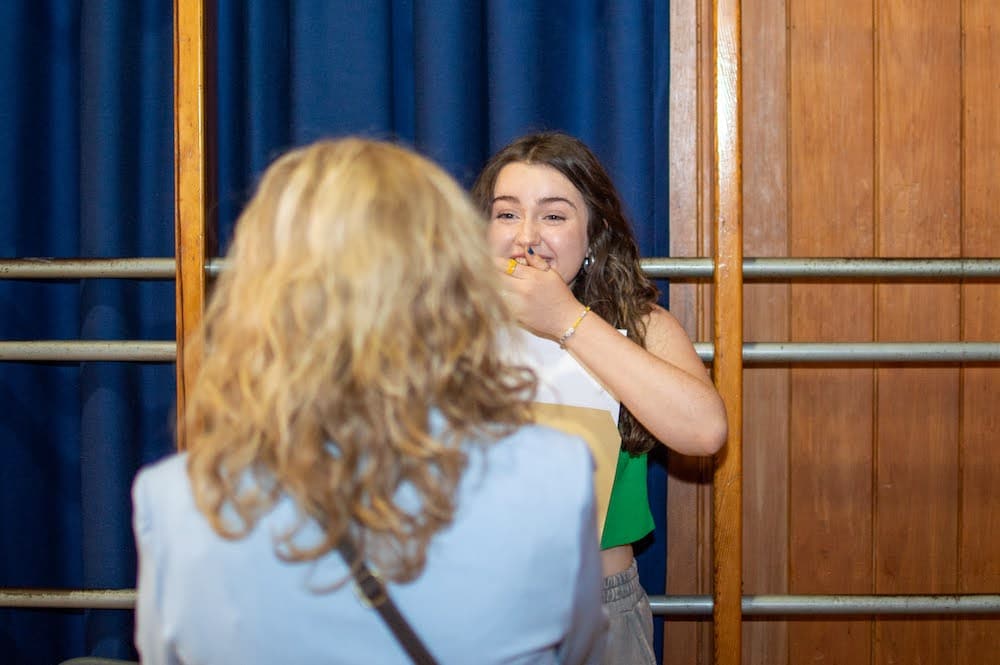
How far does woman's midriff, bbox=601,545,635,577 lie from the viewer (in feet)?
3.64

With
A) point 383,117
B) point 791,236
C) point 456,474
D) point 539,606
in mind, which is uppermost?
Answer: point 383,117

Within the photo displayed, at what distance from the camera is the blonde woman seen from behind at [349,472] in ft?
1.92

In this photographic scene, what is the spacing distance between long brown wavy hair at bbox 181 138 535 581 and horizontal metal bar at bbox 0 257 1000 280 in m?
0.82

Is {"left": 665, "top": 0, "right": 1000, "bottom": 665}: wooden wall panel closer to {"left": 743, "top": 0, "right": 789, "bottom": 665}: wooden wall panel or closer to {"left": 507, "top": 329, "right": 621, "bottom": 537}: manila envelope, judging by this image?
{"left": 743, "top": 0, "right": 789, "bottom": 665}: wooden wall panel

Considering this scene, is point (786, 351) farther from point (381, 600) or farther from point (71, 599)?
point (71, 599)

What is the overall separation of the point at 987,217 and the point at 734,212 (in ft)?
2.00

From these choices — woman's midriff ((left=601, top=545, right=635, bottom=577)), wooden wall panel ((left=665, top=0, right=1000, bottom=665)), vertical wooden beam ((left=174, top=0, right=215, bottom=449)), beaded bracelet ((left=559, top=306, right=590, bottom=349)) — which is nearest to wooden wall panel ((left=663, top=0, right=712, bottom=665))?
wooden wall panel ((left=665, top=0, right=1000, bottom=665))

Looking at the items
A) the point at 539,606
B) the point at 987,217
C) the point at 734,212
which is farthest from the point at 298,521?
the point at 987,217

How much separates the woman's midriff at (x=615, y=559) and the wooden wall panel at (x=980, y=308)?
2.87 feet

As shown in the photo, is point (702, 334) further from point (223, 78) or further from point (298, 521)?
point (298, 521)

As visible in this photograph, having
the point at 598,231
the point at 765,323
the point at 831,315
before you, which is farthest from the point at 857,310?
the point at 598,231

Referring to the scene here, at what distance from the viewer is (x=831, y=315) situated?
1628mm

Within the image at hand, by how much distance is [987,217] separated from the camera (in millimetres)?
1604

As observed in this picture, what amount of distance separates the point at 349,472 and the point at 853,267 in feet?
3.57
